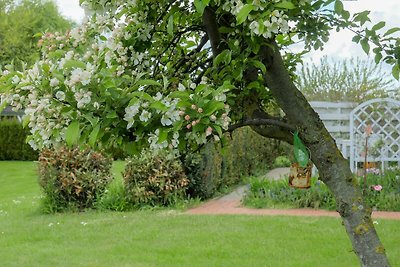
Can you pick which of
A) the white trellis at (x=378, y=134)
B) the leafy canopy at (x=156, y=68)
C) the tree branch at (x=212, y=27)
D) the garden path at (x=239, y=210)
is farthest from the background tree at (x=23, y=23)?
the tree branch at (x=212, y=27)

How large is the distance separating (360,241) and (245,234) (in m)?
4.77

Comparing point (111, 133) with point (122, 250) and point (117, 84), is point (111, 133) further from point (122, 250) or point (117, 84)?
point (122, 250)

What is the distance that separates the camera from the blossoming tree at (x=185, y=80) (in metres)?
2.18

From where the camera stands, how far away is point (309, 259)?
6254 millimetres

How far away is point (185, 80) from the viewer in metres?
2.67

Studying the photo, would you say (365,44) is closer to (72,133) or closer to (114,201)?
(72,133)

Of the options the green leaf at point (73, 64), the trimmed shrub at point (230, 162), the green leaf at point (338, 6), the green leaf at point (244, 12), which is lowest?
the trimmed shrub at point (230, 162)

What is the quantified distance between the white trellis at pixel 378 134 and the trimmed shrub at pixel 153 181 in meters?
3.23

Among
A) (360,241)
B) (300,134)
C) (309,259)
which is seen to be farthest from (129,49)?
(309,259)

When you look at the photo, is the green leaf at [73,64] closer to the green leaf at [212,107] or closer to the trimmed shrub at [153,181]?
the green leaf at [212,107]

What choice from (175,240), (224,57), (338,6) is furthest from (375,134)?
(224,57)

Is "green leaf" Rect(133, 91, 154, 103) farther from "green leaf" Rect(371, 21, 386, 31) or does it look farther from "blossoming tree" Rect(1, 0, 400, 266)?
"green leaf" Rect(371, 21, 386, 31)

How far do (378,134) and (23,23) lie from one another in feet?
91.6

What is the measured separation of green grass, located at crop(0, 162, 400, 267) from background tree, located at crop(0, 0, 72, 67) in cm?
2279
